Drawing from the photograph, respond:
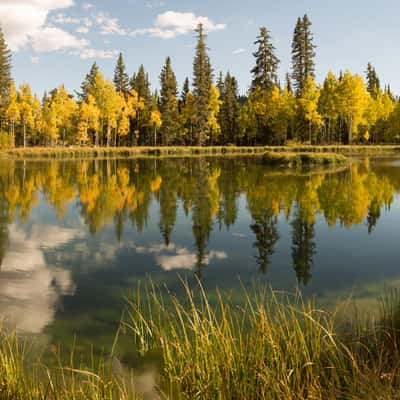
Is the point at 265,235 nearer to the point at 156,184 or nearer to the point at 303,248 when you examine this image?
the point at 303,248

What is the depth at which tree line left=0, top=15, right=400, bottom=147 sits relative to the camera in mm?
64875

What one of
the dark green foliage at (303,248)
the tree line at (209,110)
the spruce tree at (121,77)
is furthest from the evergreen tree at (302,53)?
the dark green foliage at (303,248)

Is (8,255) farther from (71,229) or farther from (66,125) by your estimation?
(66,125)

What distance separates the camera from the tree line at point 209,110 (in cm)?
6488

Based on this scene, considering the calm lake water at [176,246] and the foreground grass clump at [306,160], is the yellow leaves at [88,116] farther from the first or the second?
the calm lake water at [176,246]

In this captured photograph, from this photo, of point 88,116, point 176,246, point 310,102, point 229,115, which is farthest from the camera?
point 229,115

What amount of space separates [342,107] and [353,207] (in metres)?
51.5

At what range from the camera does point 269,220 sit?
13.9 metres

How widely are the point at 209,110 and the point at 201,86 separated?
437 cm

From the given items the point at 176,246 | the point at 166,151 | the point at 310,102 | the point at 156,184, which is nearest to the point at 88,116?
the point at 166,151

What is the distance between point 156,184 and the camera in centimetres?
2392

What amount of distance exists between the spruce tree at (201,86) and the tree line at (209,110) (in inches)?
6.4

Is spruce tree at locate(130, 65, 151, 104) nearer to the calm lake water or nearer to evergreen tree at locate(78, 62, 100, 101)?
evergreen tree at locate(78, 62, 100, 101)

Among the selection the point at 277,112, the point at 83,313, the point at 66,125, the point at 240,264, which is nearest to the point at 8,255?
the point at 83,313
